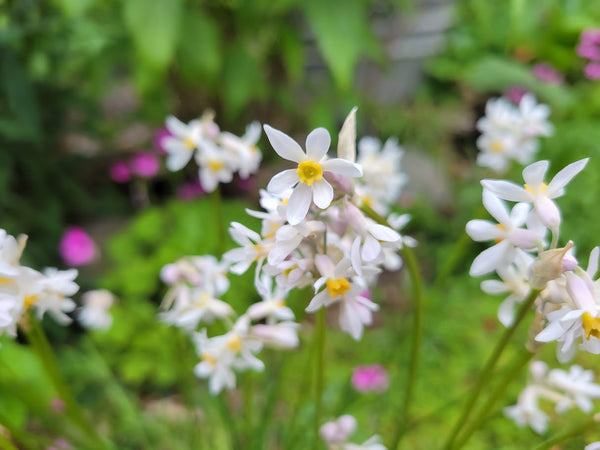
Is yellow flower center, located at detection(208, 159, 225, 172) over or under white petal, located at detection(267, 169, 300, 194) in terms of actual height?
over

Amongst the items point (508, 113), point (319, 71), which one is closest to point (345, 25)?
point (508, 113)

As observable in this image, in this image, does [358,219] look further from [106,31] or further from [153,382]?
[106,31]

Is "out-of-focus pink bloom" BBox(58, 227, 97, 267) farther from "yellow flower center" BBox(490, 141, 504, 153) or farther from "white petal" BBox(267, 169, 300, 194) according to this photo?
"white petal" BBox(267, 169, 300, 194)

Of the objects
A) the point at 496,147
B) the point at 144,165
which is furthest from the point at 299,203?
the point at 144,165

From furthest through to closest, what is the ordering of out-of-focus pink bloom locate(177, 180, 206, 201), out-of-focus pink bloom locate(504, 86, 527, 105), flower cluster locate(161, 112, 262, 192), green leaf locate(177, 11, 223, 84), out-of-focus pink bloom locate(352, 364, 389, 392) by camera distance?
1. out-of-focus pink bloom locate(504, 86, 527, 105)
2. out-of-focus pink bloom locate(177, 180, 206, 201)
3. green leaf locate(177, 11, 223, 84)
4. out-of-focus pink bloom locate(352, 364, 389, 392)
5. flower cluster locate(161, 112, 262, 192)

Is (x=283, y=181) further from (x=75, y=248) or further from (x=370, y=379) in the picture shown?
(x=75, y=248)

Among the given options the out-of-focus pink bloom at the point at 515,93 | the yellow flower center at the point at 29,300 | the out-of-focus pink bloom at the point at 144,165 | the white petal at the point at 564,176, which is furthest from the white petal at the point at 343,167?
the out-of-focus pink bloom at the point at 515,93

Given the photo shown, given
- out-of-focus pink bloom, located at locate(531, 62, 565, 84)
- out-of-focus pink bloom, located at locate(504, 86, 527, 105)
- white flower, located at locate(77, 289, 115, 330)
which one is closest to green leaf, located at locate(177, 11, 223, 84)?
white flower, located at locate(77, 289, 115, 330)
